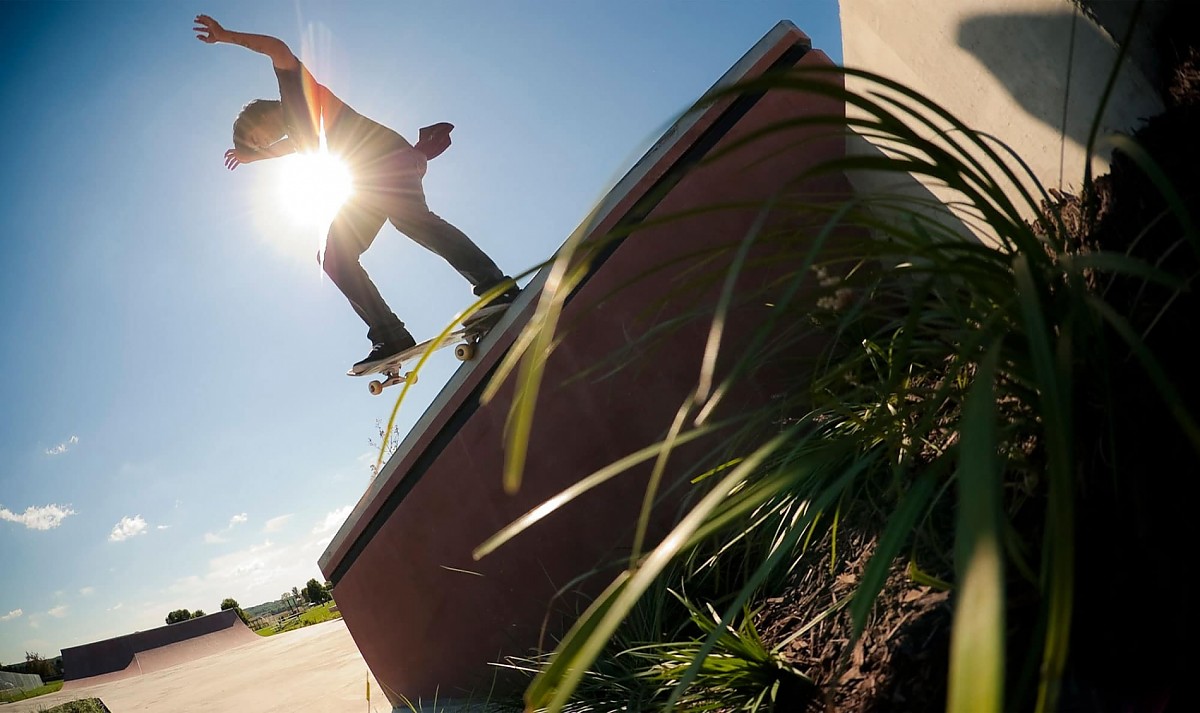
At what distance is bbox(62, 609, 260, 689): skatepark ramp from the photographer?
409 inches

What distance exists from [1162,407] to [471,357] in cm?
196

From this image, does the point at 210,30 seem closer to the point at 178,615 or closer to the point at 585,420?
the point at 585,420

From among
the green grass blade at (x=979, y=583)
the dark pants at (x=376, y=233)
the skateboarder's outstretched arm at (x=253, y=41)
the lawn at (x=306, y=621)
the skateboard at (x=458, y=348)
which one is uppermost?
the skateboarder's outstretched arm at (x=253, y=41)

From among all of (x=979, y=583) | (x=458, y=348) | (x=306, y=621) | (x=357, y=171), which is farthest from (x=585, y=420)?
(x=306, y=621)

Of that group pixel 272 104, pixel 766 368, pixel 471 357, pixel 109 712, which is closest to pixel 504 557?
pixel 471 357

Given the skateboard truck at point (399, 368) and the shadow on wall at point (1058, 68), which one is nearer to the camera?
the shadow on wall at point (1058, 68)

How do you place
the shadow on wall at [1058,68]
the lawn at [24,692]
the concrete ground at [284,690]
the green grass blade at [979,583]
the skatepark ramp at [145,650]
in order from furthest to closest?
the skatepark ramp at [145,650], the lawn at [24,692], the concrete ground at [284,690], the shadow on wall at [1058,68], the green grass blade at [979,583]

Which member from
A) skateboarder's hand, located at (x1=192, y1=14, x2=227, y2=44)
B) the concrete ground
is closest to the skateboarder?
skateboarder's hand, located at (x1=192, y1=14, x2=227, y2=44)

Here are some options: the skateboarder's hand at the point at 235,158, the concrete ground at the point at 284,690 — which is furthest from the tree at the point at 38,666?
the skateboarder's hand at the point at 235,158

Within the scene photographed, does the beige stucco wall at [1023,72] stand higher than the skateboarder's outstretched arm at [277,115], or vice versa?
the skateboarder's outstretched arm at [277,115]

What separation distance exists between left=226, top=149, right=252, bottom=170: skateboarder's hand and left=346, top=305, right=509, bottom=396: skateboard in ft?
3.56

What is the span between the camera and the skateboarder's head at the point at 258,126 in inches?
119

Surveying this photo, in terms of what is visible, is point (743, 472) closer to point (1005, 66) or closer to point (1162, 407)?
point (1162, 407)

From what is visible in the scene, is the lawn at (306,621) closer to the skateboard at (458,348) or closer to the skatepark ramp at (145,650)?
the skatepark ramp at (145,650)
